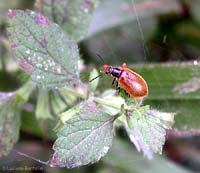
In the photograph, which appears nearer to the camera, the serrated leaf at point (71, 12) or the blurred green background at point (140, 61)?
the serrated leaf at point (71, 12)

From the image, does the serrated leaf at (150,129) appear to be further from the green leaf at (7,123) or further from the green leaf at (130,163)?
the green leaf at (130,163)

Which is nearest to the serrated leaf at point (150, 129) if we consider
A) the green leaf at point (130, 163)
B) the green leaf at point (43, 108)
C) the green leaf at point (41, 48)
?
the green leaf at point (41, 48)

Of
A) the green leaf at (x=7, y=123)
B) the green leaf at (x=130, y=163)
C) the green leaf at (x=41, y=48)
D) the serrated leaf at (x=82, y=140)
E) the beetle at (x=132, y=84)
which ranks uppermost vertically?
the green leaf at (x=41, y=48)

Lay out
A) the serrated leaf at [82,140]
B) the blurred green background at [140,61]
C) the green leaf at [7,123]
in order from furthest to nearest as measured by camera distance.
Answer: the blurred green background at [140,61], the green leaf at [7,123], the serrated leaf at [82,140]

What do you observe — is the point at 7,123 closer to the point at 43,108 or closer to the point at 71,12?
the point at 43,108

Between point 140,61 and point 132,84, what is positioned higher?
point 132,84

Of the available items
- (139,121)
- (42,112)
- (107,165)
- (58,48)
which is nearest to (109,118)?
(139,121)

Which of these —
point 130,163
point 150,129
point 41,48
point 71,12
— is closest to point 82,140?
point 150,129
